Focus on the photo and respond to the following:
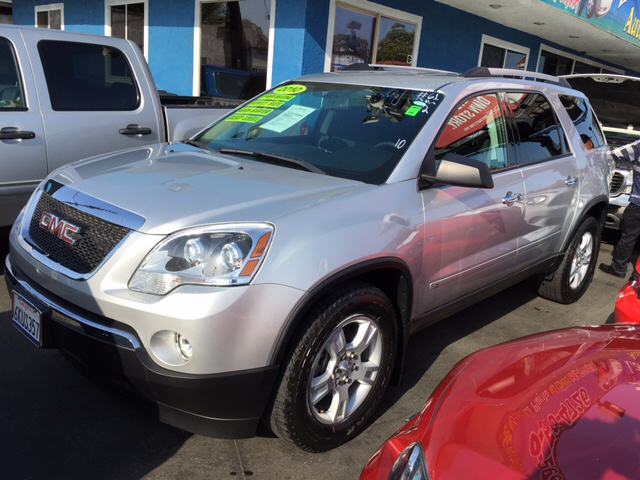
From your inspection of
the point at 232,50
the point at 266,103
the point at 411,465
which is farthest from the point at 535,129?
the point at 232,50

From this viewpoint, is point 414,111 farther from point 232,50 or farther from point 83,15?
point 83,15

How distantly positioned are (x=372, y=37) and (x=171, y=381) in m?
8.52

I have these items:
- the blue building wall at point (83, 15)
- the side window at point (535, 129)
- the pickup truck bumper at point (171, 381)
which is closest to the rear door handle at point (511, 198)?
the side window at point (535, 129)

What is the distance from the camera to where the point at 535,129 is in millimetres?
4102

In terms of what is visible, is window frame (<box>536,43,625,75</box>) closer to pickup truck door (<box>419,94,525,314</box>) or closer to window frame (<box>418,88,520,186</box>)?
window frame (<box>418,88,520,186</box>)

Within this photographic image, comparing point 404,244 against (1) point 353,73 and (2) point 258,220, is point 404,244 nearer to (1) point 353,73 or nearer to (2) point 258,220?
(2) point 258,220

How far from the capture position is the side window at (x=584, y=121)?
4.68 meters

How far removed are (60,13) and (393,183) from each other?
517 inches

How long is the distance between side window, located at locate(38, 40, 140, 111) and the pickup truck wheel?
3208mm

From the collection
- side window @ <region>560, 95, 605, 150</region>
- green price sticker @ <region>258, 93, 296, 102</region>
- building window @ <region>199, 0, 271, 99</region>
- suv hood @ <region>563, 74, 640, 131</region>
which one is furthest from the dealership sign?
green price sticker @ <region>258, 93, 296, 102</region>

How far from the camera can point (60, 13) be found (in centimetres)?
1322

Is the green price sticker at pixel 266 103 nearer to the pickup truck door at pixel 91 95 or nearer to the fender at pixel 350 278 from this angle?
the pickup truck door at pixel 91 95

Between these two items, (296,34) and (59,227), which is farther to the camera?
(296,34)

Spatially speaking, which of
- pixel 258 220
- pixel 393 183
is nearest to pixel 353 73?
pixel 393 183
